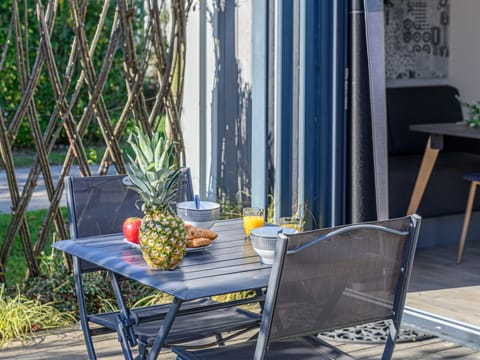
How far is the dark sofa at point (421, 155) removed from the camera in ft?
19.7

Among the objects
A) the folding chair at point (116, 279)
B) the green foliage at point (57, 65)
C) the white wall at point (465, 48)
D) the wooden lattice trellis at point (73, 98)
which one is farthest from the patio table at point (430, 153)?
the green foliage at point (57, 65)

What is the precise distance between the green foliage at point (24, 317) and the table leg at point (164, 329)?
1.42 m

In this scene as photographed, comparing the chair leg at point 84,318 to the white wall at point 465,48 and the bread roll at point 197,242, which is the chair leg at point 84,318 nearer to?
the bread roll at point 197,242

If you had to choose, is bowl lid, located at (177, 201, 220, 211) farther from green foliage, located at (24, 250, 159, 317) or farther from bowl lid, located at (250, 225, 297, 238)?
green foliage, located at (24, 250, 159, 317)

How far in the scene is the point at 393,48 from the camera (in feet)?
23.3

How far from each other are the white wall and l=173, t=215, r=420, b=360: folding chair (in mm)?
4815

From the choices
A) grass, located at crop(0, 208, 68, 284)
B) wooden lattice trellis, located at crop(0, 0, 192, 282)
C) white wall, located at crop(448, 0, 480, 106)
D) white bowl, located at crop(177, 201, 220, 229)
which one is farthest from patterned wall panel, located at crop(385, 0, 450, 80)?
white bowl, located at crop(177, 201, 220, 229)

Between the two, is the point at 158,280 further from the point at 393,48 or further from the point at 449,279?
the point at 393,48

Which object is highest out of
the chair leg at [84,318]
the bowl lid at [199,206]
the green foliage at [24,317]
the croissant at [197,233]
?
the bowl lid at [199,206]

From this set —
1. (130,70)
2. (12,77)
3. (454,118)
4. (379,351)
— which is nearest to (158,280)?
(379,351)

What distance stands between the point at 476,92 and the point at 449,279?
2.57 meters

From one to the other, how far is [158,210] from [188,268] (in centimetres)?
21

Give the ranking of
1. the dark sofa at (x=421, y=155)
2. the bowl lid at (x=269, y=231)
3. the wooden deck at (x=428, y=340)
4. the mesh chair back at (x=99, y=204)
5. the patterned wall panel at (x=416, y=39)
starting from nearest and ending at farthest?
the bowl lid at (x=269, y=231) → the mesh chair back at (x=99, y=204) → the wooden deck at (x=428, y=340) → the dark sofa at (x=421, y=155) → the patterned wall panel at (x=416, y=39)

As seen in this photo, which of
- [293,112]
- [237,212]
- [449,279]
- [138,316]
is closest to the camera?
[138,316]
